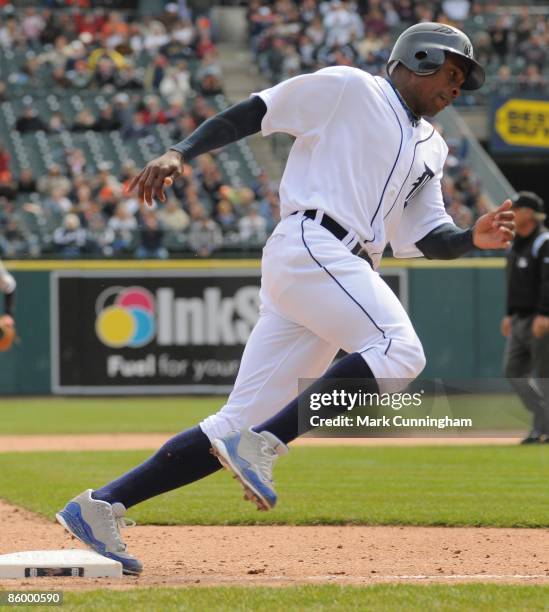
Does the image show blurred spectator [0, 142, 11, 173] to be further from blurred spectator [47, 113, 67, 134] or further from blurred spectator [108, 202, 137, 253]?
blurred spectator [108, 202, 137, 253]

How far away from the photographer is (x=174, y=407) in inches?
601

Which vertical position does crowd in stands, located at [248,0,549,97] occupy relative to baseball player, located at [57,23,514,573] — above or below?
above

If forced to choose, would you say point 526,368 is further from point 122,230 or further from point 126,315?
point 122,230

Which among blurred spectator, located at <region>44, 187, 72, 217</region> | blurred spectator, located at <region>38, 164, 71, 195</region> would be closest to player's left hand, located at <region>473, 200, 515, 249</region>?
blurred spectator, located at <region>44, 187, 72, 217</region>

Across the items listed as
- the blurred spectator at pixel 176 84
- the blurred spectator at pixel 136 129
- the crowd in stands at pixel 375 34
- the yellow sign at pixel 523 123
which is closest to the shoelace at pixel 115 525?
the blurred spectator at pixel 136 129

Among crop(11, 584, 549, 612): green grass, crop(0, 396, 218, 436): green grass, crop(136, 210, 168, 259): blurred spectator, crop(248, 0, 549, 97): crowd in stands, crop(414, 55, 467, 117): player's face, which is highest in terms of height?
crop(248, 0, 549, 97): crowd in stands

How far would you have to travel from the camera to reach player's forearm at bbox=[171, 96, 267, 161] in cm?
453

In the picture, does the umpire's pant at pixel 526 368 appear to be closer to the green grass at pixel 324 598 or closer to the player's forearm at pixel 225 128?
the green grass at pixel 324 598

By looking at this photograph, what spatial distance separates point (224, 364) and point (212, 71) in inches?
277

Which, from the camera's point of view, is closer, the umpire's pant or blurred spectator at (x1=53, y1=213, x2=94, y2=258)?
the umpire's pant

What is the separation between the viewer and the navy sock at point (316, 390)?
4.28 metres

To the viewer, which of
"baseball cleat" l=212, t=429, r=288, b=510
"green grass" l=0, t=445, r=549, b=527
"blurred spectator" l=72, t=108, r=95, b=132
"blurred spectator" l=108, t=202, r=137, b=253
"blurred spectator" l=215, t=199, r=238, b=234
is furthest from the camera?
"blurred spectator" l=72, t=108, r=95, b=132

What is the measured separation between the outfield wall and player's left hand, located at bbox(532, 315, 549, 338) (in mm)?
5891

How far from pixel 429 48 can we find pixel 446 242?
723mm
